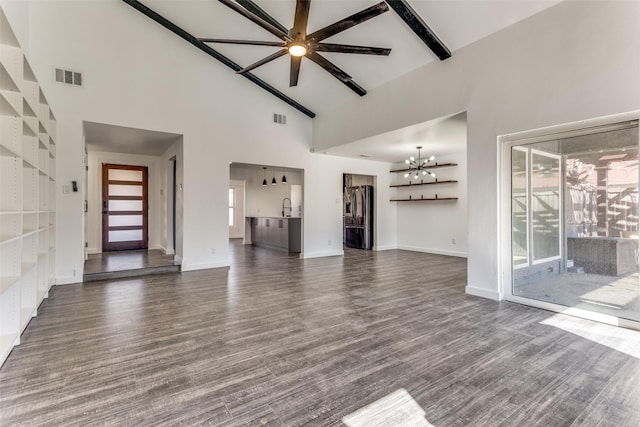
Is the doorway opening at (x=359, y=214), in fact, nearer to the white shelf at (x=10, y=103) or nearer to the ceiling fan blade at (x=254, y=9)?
the ceiling fan blade at (x=254, y=9)

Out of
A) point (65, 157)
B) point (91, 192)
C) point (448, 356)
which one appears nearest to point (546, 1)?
point (448, 356)

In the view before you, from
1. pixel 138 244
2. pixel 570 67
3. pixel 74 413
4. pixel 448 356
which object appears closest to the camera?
pixel 74 413

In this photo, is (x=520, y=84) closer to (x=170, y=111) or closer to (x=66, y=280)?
(x=170, y=111)

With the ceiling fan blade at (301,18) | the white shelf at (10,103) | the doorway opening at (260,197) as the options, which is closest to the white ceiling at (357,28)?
the ceiling fan blade at (301,18)

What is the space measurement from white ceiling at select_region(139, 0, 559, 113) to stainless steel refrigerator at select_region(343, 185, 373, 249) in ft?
11.1

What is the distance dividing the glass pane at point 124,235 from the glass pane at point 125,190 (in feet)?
3.05

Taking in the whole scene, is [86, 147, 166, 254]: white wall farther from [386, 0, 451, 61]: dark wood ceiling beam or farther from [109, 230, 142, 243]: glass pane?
[386, 0, 451, 61]: dark wood ceiling beam

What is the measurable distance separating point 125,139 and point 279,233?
425 cm

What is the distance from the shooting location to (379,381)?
81.4 inches

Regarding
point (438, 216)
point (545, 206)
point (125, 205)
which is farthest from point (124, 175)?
point (545, 206)

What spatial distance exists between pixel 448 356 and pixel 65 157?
577cm

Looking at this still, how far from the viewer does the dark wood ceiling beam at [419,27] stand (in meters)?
3.66

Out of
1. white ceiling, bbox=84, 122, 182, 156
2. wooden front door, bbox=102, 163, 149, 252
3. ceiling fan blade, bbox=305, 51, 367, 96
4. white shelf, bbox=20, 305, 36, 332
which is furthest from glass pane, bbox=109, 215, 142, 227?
ceiling fan blade, bbox=305, 51, 367, 96

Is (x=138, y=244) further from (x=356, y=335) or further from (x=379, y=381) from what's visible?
(x=379, y=381)
